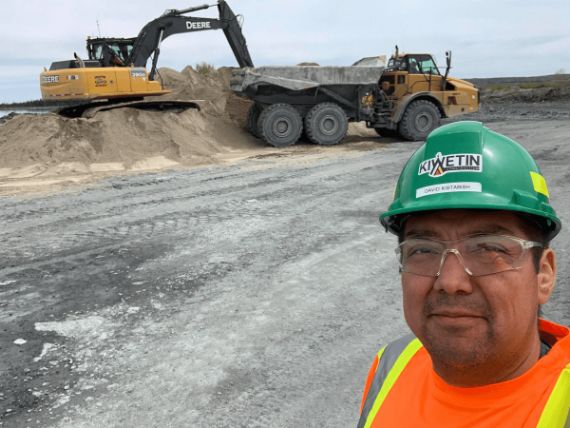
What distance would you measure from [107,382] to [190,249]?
2.94m

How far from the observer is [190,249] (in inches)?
264

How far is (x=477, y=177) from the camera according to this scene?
1.40 meters

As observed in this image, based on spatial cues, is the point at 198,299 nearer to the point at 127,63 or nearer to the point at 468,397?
the point at 468,397

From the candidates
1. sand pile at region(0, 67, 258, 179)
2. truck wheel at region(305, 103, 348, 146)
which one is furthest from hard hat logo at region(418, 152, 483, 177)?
truck wheel at region(305, 103, 348, 146)

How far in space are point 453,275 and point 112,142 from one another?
44.6 feet

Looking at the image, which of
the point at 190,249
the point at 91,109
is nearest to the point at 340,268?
the point at 190,249

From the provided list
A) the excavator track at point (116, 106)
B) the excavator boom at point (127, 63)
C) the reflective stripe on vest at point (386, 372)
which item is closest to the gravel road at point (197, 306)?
the reflective stripe on vest at point (386, 372)

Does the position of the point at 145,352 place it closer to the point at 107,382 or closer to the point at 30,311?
the point at 107,382

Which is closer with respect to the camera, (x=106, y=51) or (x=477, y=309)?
(x=477, y=309)

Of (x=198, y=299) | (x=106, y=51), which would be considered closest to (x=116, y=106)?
(x=106, y=51)

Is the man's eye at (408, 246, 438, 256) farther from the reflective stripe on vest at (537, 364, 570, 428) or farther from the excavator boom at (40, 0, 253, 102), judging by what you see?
the excavator boom at (40, 0, 253, 102)

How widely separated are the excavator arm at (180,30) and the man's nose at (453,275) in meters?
15.9

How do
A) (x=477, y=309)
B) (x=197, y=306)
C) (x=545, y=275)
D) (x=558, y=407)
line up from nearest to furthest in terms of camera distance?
(x=558, y=407)
(x=477, y=309)
(x=545, y=275)
(x=197, y=306)

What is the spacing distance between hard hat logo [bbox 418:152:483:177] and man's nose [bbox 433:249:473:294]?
0.68 ft
